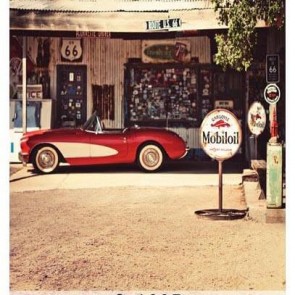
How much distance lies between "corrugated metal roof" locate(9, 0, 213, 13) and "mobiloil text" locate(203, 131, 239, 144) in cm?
428

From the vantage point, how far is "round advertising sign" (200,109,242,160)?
24.5ft

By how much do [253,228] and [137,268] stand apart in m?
1.91

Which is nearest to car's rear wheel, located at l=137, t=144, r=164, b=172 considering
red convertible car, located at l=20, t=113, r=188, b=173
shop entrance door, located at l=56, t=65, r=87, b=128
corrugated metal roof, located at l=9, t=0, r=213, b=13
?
red convertible car, located at l=20, t=113, r=188, b=173

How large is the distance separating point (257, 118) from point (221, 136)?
238 centimetres

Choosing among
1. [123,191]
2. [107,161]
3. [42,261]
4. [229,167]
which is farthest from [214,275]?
[229,167]

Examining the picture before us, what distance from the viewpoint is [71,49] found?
1460 cm

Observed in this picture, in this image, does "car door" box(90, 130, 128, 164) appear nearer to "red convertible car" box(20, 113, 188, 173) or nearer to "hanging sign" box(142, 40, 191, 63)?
"red convertible car" box(20, 113, 188, 173)

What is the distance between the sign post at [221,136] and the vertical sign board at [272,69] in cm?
64

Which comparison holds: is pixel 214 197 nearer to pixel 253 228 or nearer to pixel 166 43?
pixel 253 228

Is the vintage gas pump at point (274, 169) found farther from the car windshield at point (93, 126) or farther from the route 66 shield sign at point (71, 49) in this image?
the route 66 shield sign at point (71, 49)

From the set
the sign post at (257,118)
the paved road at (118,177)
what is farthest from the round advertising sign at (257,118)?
the paved road at (118,177)

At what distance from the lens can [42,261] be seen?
5.73m

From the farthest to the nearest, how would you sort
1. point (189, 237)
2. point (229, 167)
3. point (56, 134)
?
point (229, 167) → point (56, 134) → point (189, 237)

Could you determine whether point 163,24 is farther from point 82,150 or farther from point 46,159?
point 46,159
